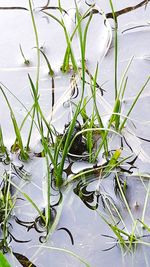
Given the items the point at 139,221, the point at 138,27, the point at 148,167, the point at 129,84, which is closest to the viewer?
the point at 139,221

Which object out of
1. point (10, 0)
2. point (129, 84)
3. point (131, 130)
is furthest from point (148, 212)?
point (10, 0)

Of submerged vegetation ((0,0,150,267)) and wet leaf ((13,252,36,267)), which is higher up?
submerged vegetation ((0,0,150,267))

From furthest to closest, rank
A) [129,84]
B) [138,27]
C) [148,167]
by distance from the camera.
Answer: [138,27], [129,84], [148,167]

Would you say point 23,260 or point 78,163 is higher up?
point 78,163

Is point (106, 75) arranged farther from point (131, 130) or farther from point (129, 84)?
point (131, 130)

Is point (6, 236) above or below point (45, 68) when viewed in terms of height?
below

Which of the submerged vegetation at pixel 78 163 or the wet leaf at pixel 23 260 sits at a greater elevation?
the submerged vegetation at pixel 78 163

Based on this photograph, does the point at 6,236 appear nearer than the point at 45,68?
Yes

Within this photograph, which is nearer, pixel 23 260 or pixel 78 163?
pixel 23 260
